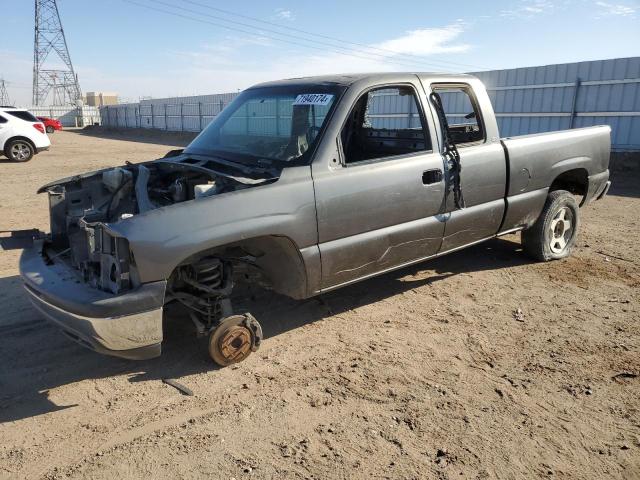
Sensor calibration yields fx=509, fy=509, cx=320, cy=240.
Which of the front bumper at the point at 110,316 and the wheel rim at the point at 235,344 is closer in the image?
the front bumper at the point at 110,316

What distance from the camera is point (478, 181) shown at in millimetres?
4539

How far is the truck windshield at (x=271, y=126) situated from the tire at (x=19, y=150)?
14.9 metres

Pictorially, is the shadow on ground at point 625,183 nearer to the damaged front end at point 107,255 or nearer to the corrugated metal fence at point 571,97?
the corrugated metal fence at point 571,97

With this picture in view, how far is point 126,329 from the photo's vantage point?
2.94 meters

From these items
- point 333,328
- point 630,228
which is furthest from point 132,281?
point 630,228

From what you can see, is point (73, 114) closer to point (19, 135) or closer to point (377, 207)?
point (19, 135)

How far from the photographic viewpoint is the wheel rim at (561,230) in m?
5.60

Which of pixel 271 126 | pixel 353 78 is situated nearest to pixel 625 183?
pixel 353 78

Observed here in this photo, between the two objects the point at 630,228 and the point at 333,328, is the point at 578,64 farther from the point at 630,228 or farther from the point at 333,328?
the point at 333,328

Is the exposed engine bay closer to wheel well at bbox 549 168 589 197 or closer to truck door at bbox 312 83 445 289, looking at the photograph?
truck door at bbox 312 83 445 289

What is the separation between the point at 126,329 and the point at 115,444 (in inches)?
24.4

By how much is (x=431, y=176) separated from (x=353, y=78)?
1.01 metres

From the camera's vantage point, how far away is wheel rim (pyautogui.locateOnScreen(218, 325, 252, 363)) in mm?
3467

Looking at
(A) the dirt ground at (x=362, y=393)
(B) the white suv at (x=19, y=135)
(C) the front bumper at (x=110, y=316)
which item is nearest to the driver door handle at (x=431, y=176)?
(A) the dirt ground at (x=362, y=393)
